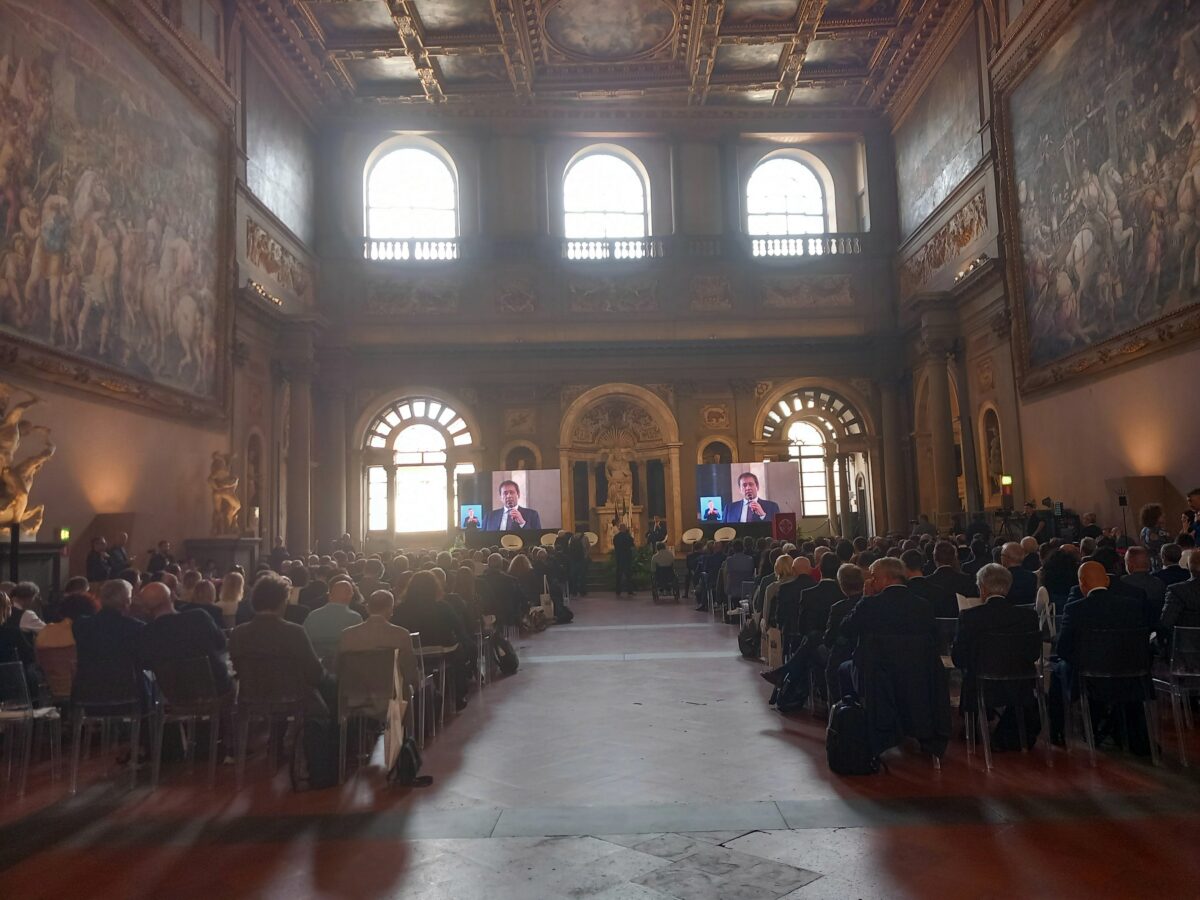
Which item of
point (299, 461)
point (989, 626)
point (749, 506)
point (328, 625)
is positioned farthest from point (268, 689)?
point (749, 506)

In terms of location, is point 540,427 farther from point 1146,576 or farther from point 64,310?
point 1146,576

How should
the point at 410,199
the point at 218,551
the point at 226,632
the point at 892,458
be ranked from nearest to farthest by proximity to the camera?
the point at 226,632
the point at 218,551
the point at 892,458
the point at 410,199

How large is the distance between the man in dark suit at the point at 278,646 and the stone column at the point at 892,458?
1754cm

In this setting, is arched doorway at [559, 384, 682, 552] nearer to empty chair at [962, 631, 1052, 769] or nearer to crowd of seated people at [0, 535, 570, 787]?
crowd of seated people at [0, 535, 570, 787]

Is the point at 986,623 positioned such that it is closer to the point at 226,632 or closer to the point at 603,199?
the point at 226,632

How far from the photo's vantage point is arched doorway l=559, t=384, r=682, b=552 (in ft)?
70.6

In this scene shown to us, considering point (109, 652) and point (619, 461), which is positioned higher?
point (619, 461)

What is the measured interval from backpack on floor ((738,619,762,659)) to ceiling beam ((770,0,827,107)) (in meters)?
13.5

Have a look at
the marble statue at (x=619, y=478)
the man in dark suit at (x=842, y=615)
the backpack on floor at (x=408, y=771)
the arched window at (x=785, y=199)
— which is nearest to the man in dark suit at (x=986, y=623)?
the man in dark suit at (x=842, y=615)

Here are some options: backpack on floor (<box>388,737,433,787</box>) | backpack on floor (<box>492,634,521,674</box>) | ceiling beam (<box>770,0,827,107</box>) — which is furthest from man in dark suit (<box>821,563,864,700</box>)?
ceiling beam (<box>770,0,827,107</box>)

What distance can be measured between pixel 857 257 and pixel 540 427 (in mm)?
8572

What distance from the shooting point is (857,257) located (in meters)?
21.8

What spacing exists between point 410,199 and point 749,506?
1093cm

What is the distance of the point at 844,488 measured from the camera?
71.2ft
